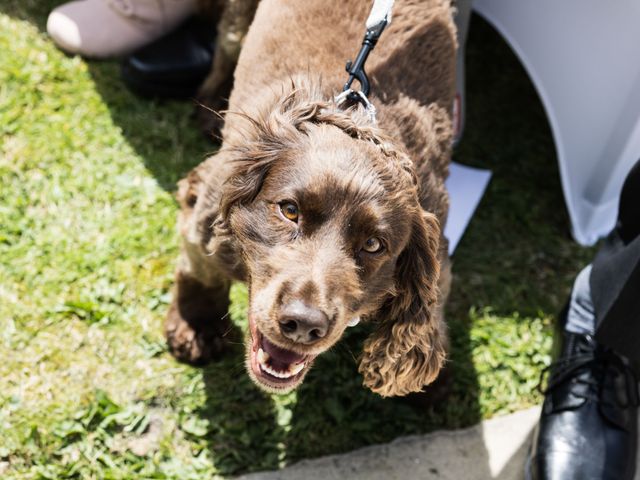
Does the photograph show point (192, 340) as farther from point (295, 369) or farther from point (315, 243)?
point (315, 243)

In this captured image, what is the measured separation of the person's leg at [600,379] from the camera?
9.52 ft

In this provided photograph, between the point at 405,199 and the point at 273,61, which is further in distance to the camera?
the point at 273,61

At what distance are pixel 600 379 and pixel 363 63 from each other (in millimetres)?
1750

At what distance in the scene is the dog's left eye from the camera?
89.8 inches

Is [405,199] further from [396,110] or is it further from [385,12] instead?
[385,12]

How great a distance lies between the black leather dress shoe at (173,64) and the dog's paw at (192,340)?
1480 mm

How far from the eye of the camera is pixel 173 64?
4.07 meters

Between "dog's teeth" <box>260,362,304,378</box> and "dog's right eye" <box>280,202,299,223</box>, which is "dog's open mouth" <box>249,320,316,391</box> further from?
"dog's right eye" <box>280,202,299,223</box>

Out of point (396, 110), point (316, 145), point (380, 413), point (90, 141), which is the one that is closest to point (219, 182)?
point (316, 145)

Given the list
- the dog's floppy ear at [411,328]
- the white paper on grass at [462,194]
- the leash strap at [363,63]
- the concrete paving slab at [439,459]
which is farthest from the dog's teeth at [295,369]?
the white paper on grass at [462,194]

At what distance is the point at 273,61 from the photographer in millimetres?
2807

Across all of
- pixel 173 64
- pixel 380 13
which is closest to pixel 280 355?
pixel 380 13

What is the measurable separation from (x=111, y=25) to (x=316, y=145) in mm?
2456

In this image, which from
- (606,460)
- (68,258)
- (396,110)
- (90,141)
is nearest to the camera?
(396,110)
